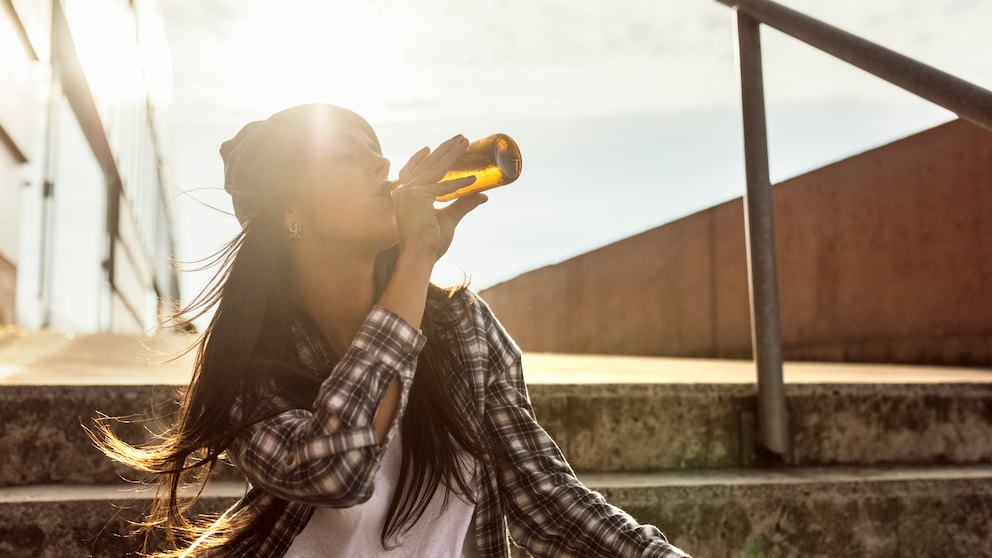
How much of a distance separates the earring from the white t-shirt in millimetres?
431

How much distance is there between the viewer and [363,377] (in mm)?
1139

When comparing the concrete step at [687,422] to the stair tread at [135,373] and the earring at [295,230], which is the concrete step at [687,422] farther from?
the earring at [295,230]

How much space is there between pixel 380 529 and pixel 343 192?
1.98ft

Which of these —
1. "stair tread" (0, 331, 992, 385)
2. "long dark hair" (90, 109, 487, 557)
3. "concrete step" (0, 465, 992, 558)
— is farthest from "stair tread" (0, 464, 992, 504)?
"long dark hair" (90, 109, 487, 557)

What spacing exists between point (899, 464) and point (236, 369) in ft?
6.42

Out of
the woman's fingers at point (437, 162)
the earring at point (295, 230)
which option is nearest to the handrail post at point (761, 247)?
the woman's fingers at point (437, 162)

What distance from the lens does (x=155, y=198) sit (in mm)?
16875

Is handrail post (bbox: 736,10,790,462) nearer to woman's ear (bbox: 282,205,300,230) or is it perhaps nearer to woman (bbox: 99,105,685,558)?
woman (bbox: 99,105,685,558)

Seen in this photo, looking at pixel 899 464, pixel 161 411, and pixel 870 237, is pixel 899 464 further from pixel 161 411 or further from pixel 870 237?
pixel 870 237

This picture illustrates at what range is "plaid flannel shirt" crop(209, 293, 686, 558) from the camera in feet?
3.65

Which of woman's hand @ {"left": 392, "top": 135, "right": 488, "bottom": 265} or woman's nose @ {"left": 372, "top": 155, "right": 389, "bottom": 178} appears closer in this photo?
woman's hand @ {"left": 392, "top": 135, "right": 488, "bottom": 265}

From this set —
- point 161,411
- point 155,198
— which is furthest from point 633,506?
point 155,198

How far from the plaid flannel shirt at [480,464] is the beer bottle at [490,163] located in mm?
242

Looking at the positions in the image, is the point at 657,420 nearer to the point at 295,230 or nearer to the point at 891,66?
the point at 891,66
